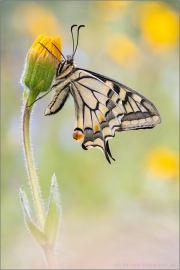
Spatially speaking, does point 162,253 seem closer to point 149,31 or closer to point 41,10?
point 149,31

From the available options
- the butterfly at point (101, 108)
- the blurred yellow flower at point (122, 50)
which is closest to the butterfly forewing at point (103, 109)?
the butterfly at point (101, 108)

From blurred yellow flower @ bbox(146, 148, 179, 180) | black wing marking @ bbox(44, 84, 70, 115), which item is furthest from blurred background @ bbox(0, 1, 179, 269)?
black wing marking @ bbox(44, 84, 70, 115)

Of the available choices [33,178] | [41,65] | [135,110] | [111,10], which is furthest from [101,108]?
[111,10]

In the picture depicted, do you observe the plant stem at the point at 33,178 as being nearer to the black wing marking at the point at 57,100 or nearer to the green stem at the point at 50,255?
the green stem at the point at 50,255

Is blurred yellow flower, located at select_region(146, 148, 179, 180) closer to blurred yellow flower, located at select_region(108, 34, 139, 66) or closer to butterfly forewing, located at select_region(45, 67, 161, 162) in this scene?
blurred yellow flower, located at select_region(108, 34, 139, 66)

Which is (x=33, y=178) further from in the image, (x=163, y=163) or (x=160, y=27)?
(x=160, y=27)
